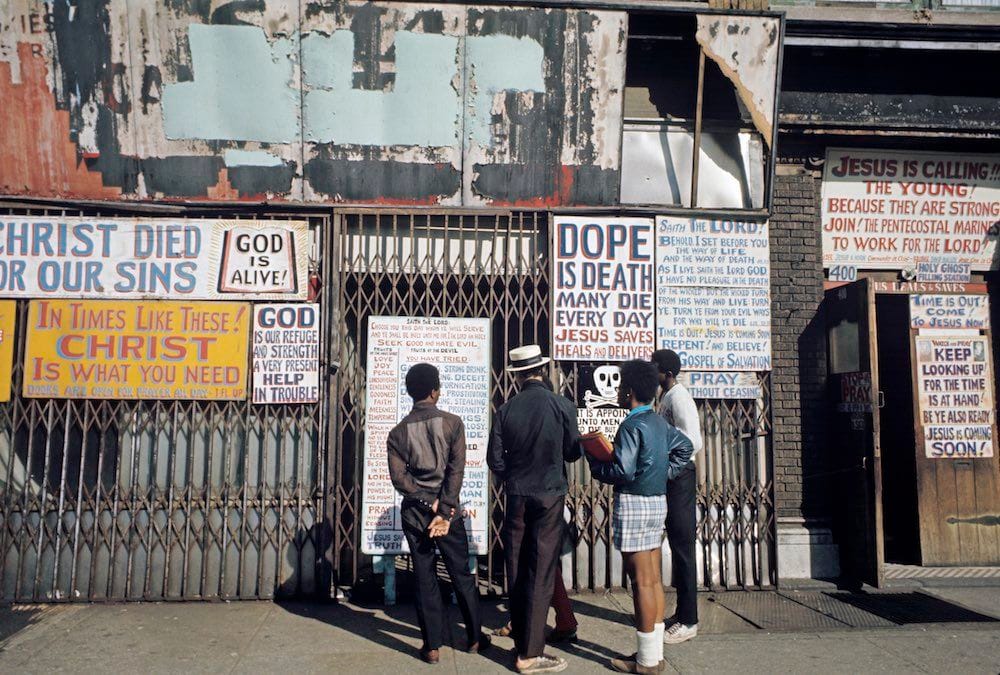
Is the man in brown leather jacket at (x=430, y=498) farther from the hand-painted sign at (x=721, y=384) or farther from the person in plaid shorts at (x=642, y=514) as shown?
the hand-painted sign at (x=721, y=384)

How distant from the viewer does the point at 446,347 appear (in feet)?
23.2

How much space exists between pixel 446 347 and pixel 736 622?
130 inches

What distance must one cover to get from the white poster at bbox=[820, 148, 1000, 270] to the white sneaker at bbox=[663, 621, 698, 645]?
14.3ft

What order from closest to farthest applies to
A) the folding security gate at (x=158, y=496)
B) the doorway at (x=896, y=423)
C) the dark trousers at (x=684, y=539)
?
the dark trousers at (x=684, y=539), the folding security gate at (x=158, y=496), the doorway at (x=896, y=423)

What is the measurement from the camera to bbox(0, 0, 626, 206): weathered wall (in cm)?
707

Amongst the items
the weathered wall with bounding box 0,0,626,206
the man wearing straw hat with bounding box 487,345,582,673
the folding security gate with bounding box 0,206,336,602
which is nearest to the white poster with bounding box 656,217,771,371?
the weathered wall with bounding box 0,0,626,206

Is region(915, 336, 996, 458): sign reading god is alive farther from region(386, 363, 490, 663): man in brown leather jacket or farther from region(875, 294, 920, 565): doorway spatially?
region(386, 363, 490, 663): man in brown leather jacket

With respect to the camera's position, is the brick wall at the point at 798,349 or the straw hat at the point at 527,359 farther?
the brick wall at the point at 798,349

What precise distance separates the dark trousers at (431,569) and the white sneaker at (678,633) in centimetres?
152

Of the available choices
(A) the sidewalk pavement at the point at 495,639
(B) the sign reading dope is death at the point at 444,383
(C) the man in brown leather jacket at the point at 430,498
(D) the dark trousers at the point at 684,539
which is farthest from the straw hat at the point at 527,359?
(A) the sidewalk pavement at the point at 495,639

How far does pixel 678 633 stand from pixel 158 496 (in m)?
4.52

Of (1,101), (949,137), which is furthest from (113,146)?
(949,137)

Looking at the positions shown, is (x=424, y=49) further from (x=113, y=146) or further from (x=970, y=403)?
(x=970, y=403)

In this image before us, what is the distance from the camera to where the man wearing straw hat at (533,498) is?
5090 millimetres
